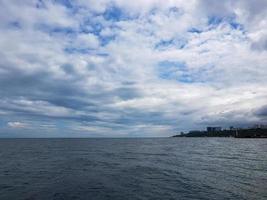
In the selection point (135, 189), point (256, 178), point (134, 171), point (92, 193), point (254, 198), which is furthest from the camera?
point (134, 171)

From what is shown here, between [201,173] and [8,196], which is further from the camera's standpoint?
[201,173]

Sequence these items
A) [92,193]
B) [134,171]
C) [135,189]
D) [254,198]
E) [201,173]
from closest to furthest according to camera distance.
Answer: [254,198] → [92,193] → [135,189] → [201,173] → [134,171]

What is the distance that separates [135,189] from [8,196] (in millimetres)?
14383

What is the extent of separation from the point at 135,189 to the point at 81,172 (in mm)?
16631

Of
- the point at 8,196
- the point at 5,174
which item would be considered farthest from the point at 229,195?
the point at 5,174

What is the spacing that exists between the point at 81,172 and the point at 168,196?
2173 centimetres

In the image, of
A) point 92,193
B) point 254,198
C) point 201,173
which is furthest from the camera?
point 201,173

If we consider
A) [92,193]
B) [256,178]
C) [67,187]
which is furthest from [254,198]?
[67,187]

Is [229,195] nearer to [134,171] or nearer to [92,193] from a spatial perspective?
[92,193]

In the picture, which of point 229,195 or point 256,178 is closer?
point 229,195

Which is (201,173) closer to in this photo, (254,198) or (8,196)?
(254,198)

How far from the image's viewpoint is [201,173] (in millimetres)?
47844

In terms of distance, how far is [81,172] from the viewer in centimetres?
4984

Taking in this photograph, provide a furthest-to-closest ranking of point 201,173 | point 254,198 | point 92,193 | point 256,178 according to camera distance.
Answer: point 201,173
point 256,178
point 92,193
point 254,198
